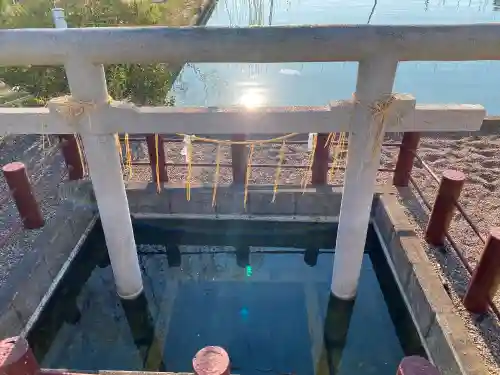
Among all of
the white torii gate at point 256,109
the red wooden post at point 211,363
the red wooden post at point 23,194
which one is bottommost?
the red wooden post at point 23,194

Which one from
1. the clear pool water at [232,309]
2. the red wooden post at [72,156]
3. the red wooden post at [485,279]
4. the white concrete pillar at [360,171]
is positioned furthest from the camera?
the red wooden post at [72,156]

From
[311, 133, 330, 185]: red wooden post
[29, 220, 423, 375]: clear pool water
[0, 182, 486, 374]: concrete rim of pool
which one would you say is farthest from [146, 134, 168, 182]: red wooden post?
[311, 133, 330, 185]: red wooden post

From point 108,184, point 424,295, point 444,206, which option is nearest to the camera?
point 108,184

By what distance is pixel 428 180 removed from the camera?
18.7ft

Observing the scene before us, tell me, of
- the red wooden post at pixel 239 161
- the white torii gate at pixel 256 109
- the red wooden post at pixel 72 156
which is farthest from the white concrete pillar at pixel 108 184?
the red wooden post at pixel 72 156

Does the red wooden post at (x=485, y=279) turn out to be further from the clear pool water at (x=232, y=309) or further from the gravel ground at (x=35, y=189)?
the gravel ground at (x=35, y=189)

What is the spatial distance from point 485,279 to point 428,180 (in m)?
2.49

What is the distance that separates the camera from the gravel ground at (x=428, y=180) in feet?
12.6

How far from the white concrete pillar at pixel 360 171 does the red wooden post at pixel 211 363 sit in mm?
1981

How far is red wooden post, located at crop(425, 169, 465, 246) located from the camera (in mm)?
3939

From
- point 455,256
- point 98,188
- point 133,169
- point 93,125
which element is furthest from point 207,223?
point 455,256

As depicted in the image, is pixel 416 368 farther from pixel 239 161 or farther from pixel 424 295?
pixel 239 161

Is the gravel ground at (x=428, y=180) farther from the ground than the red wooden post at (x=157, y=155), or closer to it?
closer to it

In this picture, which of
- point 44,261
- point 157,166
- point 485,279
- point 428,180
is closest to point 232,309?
point 157,166
